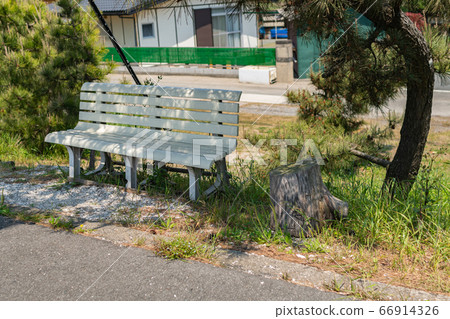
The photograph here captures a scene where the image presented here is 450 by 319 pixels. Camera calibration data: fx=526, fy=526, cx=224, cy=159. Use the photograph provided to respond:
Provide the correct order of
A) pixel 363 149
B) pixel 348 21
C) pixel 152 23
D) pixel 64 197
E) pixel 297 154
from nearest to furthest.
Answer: pixel 348 21
pixel 64 197
pixel 297 154
pixel 363 149
pixel 152 23

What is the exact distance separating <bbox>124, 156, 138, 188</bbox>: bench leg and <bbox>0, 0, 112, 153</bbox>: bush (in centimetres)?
257

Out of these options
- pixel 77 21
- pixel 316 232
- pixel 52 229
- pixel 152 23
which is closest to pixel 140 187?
pixel 52 229

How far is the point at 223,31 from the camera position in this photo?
882 inches

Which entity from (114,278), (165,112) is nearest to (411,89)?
→ (165,112)

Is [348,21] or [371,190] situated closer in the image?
[348,21]

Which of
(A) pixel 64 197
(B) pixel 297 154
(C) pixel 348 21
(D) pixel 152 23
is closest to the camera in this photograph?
(C) pixel 348 21

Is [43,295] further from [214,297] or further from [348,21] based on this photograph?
[348,21]

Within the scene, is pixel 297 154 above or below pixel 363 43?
below

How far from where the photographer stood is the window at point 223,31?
22156 millimetres

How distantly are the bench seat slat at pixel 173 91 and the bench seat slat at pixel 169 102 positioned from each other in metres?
0.05

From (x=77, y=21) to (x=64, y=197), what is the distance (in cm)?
322

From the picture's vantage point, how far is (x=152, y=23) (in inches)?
953

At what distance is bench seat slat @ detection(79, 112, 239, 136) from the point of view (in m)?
4.86

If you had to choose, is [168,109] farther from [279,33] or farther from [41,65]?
[279,33]
